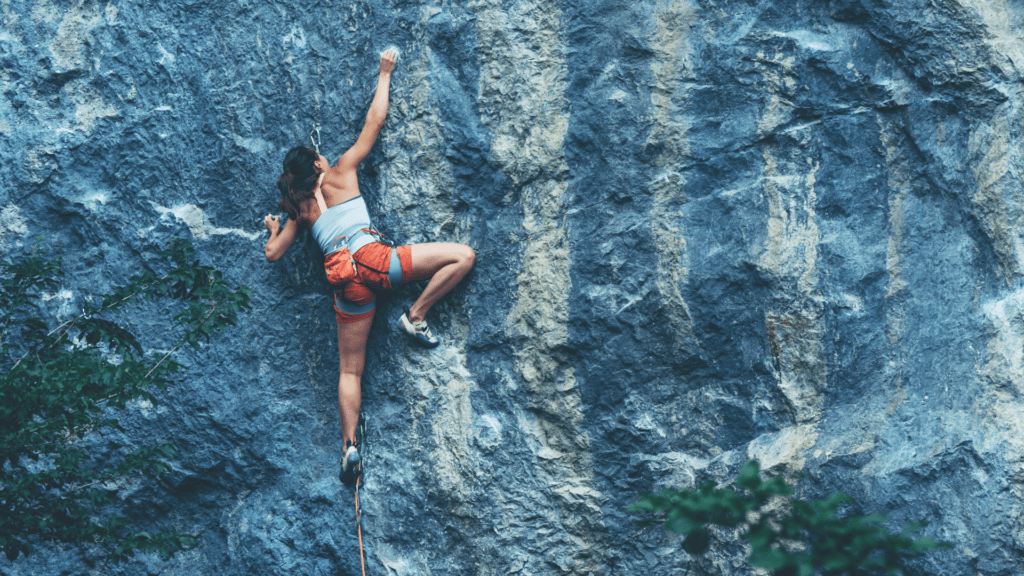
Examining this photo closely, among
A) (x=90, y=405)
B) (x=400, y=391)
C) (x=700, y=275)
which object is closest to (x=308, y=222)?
(x=400, y=391)

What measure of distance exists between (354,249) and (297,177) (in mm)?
472

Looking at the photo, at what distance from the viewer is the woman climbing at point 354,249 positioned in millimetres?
3646

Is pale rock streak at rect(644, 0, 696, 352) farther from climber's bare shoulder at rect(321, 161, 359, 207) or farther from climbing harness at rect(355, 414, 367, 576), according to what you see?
climbing harness at rect(355, 414, 367, 576)

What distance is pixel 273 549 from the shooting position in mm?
3943

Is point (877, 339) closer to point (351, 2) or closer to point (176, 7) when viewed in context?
point (351, 2)

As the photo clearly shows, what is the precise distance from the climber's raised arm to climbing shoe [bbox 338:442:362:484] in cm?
150

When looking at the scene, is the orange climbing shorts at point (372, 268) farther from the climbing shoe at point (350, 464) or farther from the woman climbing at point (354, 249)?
the climbing shoe at point (350, 464)

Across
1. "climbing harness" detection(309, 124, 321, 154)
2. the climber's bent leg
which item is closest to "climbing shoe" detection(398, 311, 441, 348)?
the climber's bent leg

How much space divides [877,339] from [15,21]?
490 cm

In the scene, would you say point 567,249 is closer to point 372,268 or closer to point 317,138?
point 372,268

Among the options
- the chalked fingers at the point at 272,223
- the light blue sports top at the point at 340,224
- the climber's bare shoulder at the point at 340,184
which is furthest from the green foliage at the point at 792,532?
the chalked fingers at the point at 272,223

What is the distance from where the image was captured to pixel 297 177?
3666 millimetres

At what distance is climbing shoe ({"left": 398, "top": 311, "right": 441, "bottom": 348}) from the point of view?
374 centimetres

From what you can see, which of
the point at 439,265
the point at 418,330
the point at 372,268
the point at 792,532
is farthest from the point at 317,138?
the point at 792,532
